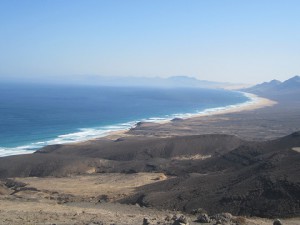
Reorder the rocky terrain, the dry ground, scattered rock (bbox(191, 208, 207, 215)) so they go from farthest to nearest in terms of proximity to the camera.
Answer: scattered rock (bbox(191, 208, 207, 215)) → the rocky terrain → the dry ground

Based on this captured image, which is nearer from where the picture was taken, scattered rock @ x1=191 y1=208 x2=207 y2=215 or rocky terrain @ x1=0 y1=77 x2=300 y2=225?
rocky terrain @ x1=0 y1=77 x2=300 y2=225

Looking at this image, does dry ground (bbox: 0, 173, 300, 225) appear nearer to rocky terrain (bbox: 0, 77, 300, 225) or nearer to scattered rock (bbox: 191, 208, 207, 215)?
rocky terrain (bbox: 0, 77, 300, 225)

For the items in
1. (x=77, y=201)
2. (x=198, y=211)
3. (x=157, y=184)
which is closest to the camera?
(x=198, y=211)

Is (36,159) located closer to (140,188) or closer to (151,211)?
(140,188)

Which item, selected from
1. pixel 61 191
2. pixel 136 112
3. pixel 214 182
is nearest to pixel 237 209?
pixel 214 182

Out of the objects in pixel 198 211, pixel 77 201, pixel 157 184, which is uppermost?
pixel 198 211

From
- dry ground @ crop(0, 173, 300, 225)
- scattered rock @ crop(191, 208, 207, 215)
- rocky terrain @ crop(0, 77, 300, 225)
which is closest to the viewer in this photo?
dry ground @ crop(0, 173, 300, 225)

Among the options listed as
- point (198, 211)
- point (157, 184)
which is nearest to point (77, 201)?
point (157, 184)

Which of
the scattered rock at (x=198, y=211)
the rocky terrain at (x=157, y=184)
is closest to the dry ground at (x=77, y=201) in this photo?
the rocky terrain at (x=157, y=184)

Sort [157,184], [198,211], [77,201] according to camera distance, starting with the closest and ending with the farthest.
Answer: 1. [198,211]
2. [77,201]
3. [157,184]

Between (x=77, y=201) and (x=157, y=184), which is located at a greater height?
(x=157, y=184)

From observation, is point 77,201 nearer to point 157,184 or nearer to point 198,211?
point 157,184

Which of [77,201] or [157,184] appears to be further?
[157,184]

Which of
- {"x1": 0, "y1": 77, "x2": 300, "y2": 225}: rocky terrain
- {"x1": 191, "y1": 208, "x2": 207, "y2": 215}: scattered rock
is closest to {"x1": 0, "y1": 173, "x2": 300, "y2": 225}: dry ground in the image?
{"x1": 0, "y1": 77, "x2": 300, "y2": 225}: rocky terrain
